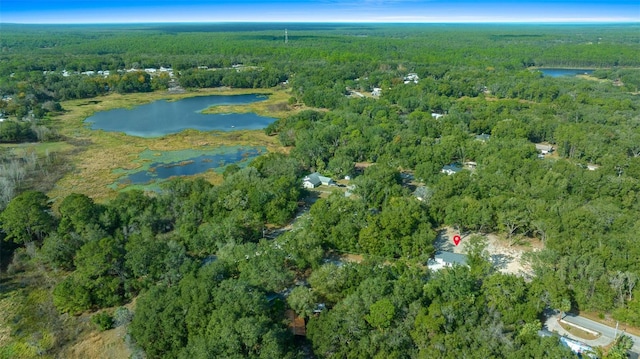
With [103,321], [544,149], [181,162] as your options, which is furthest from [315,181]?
[544,149]

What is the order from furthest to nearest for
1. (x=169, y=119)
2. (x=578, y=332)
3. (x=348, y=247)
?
1. (x=169, y=119)
2. (x=348, y=247)
3. (x=578, y=332)

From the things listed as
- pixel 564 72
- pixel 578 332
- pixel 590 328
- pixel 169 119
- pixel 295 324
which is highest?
pixel 564 72

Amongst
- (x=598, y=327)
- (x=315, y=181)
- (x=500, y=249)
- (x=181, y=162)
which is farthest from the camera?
Result: (x=181, y=162)

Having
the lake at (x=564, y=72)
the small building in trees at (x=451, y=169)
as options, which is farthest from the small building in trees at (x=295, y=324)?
the lake at (x=564, y=72)

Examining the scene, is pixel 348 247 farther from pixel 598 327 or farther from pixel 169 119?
pixel 169 119

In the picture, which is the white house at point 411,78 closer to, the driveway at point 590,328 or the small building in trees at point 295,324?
the driveway at point 590,328

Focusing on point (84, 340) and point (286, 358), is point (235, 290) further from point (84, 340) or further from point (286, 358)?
point (84, 340)
